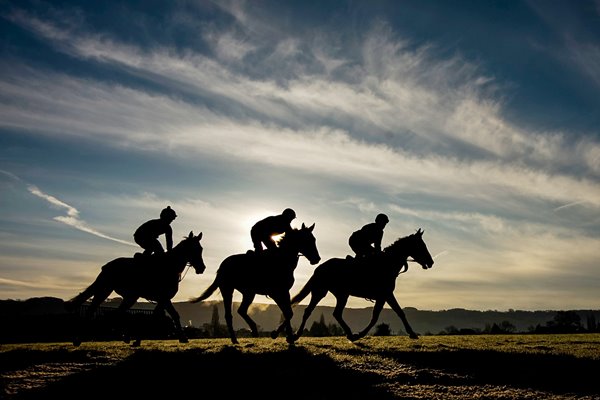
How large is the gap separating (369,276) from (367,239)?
1154 mm

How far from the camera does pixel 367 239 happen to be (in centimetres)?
1457

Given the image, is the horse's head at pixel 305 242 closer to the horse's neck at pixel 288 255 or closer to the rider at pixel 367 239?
the horse's neck at pixel 288 255

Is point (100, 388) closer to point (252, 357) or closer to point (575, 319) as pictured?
point (252, 357)

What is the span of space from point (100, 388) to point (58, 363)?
2.73 meters

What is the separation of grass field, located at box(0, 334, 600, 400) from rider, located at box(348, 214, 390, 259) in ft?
18.6

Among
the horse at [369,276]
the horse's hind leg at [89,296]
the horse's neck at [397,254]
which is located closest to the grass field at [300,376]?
the horse's hind leg at [89,296]

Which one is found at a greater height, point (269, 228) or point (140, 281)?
point (269, 228)

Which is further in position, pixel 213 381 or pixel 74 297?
pixel 74 297

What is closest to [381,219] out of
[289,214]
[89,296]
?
[289,214]

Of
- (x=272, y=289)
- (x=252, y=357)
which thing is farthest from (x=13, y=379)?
(x=272, y=289)

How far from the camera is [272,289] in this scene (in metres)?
13.0

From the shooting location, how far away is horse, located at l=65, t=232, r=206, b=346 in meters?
12.5

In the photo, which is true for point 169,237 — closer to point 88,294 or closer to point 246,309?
point 88,294

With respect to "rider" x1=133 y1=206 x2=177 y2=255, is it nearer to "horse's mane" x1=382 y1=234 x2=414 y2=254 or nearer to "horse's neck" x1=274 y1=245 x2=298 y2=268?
"horse's neck" x1=274 y1=245 x2=298 y2=268
